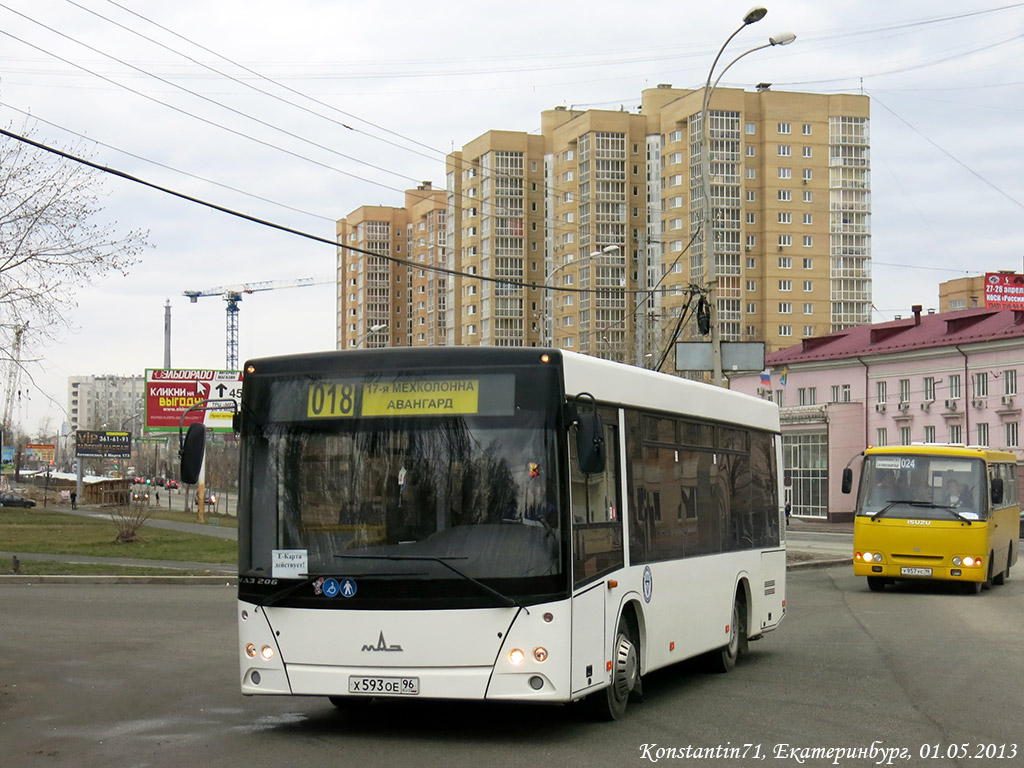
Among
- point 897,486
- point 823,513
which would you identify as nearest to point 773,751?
point 897,486

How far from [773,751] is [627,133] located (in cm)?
10724

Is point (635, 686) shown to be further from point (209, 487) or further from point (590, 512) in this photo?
point (209, 487)

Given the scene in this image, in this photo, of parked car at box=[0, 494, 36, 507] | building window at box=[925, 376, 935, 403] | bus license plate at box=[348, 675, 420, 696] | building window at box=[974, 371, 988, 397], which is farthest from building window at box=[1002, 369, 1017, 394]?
parked car at box=[0, 494, 36, 507]

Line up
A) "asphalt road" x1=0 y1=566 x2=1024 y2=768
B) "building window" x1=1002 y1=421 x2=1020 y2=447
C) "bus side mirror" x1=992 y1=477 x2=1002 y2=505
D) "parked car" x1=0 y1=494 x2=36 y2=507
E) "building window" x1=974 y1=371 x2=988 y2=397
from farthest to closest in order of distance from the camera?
"parked car" x1=0 y1=494 x2=36 y2=507 → "building window" x1=974 y1=371 x2=988 y2=397 → "building window" x1=1002 y1=421 x2=1020 y2=447 → "bus side mirror" x1=992 y1=477 x2=1002 y2=505 → "asphalt road" x1=0 y1=566 x2=1024 y2=768

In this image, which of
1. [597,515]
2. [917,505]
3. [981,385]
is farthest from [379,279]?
[597,515]

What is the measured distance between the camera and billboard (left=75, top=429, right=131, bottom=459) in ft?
284

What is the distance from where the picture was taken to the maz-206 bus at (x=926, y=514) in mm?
24062

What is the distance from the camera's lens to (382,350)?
9.26 meters

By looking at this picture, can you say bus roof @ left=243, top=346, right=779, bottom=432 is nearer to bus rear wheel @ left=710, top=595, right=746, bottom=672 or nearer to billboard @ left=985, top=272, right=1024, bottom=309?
bus rear wheel @ left=710, top=595, right=746, bottom=672

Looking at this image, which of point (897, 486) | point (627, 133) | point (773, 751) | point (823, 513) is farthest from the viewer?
point (627, 133)

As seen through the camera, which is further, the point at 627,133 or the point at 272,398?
the point at 627,133

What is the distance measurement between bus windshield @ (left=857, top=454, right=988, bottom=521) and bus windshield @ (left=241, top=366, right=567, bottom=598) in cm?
1697

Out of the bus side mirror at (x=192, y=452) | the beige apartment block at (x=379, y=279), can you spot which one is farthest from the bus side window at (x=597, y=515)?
the beige apartment block at (x=379, y=279)

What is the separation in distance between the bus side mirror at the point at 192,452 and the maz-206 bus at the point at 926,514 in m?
17.4
